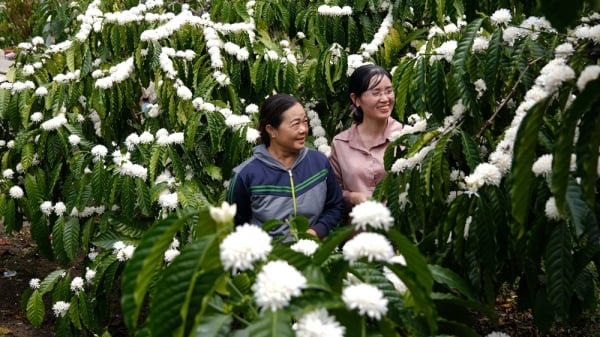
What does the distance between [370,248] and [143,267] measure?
42 cm

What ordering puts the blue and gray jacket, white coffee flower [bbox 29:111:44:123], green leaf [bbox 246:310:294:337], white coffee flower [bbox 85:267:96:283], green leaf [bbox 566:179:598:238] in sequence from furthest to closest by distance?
white coffee flower [bbox 29:111:44:123]
white coffee flower [bbox 85:267:96:283]
the blue and gray jacket
green leaf [bbox 566:179:598:238]
green leaf [bbox 246:310:294:337]

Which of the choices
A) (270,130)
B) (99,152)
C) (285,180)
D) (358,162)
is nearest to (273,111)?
(270,130)

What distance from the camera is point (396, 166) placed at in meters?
2.24

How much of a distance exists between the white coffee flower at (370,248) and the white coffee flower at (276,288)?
0.53 ft

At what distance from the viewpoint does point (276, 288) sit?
1141mm

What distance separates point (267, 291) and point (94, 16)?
3901mm

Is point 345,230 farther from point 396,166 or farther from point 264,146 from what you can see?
point 264,146

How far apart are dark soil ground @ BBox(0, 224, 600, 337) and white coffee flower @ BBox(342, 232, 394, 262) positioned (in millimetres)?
2488

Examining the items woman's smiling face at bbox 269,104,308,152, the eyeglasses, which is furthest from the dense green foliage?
woman's smiling face at bbox 269,104,308,152

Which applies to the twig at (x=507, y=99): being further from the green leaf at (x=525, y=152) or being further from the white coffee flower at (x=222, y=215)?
the white coffee flower at (x=222, y=215)

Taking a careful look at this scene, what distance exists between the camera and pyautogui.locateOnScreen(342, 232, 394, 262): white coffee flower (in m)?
1.27

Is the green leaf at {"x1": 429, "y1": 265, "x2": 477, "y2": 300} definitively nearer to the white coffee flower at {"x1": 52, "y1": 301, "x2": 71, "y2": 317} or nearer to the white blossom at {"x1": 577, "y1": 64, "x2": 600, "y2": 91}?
the white blossom at {"x1": 577, "y1": 64, "x2": 600, "y2": 91}

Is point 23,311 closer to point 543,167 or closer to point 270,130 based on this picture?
point 270,130

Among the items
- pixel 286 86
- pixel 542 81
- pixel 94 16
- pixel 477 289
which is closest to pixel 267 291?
pixel 477 289
